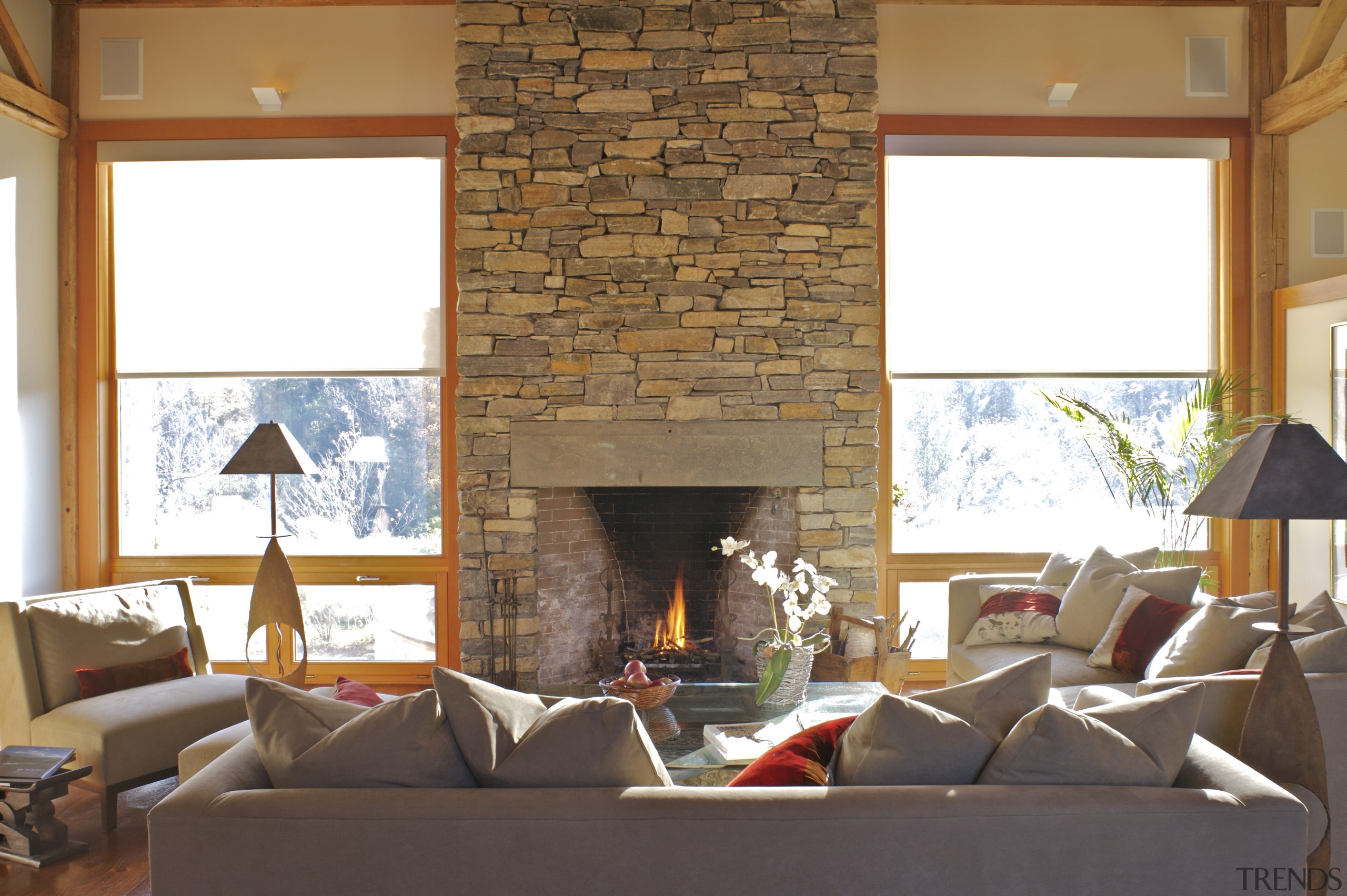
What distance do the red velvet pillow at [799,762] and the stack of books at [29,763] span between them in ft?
7.85

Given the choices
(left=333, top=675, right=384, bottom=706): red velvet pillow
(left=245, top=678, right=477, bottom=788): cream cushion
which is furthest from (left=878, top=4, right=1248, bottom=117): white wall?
(left=245, top=678, right=477, bottom=788): cream cushion

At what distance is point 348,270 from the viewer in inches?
189

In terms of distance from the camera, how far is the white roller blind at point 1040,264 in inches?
190

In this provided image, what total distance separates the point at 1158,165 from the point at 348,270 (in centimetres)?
469

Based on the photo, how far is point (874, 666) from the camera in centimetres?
401

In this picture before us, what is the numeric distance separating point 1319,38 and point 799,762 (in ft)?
16.7

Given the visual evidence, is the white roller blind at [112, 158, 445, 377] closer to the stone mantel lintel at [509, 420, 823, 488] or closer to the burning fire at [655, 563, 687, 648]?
the stone mantel lintel at [509, 420, 823, 488]

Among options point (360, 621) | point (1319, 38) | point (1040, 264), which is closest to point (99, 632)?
point (360, 621)

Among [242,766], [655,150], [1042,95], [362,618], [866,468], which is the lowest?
[362,618]

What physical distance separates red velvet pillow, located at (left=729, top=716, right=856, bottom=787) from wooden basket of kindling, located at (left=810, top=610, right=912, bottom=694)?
6.91 feet

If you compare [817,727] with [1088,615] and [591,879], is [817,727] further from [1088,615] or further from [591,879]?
[1088,615]

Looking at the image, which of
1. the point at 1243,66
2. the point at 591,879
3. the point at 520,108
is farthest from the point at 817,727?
the point at 1243,66

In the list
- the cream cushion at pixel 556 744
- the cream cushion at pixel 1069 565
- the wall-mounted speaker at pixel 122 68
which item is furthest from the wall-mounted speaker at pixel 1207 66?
the wall-mounted speaker at pixel 122 68

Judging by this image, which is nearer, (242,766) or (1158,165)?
(242,766)
